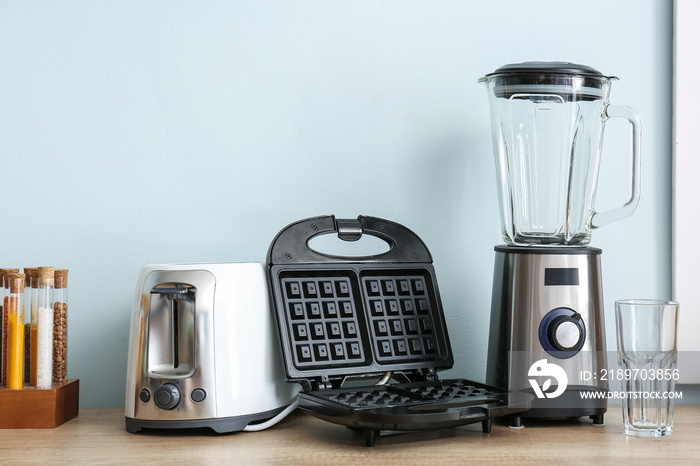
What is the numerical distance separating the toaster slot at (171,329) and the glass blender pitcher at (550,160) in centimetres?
52

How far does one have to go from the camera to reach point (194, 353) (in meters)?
1.01

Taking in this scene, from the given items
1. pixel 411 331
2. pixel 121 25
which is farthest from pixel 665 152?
pixel 121 25

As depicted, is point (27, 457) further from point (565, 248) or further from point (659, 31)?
point (659, 31)

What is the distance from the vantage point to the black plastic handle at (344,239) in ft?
3.68

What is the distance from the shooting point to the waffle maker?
1027 mm

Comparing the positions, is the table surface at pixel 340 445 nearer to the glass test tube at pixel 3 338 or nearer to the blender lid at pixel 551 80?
the glass test tube at pixel 3 338

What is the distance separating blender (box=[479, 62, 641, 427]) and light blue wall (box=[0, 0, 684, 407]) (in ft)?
0.43

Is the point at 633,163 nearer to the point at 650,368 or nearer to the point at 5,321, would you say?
the point at 650,368

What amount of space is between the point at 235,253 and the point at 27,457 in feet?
1.59

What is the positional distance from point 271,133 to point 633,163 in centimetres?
61

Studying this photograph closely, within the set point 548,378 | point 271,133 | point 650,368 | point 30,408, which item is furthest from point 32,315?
point 650,368

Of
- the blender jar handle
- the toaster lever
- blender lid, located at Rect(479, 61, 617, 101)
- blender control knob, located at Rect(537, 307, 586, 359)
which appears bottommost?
blender control knob, located at Rect(537, 307, 586, 359)

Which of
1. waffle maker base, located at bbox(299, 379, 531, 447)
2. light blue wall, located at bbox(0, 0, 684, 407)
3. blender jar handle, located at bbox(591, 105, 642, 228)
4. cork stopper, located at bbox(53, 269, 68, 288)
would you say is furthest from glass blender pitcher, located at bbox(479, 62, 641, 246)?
cork stopper, located at bbox(53, 269, 68, 288)

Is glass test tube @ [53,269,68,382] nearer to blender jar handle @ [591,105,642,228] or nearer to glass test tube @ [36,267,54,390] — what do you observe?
glass test tube @ [36,267,54,390]
